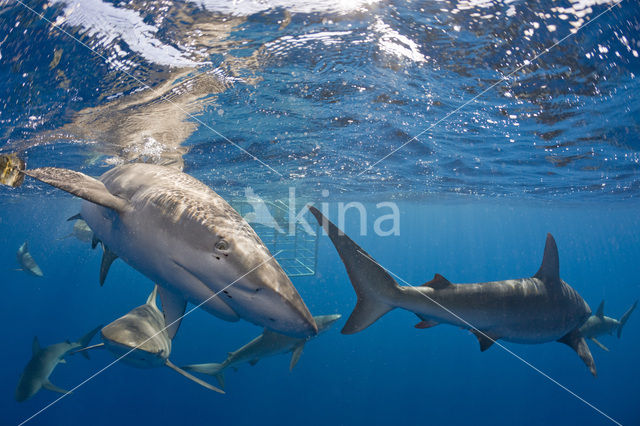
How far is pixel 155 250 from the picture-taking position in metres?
2.53

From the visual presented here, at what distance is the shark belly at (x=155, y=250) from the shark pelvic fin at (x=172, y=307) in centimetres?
38

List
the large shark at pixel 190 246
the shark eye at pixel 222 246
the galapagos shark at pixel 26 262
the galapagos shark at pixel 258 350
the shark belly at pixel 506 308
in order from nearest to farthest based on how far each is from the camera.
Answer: the large shark at pixel 190 246
the shark eye at pixel 222 246
the shark belly at pixel 506 308
the galapagos shark at pixel 258 350
the galapagos shark at pixel 26 262

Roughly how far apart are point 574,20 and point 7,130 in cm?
1772

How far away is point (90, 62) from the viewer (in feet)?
24.9

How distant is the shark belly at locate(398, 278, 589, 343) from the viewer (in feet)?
15.5

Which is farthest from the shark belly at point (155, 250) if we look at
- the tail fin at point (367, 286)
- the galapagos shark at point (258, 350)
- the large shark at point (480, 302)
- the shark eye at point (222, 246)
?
the galapagos shark at point (258, 350)

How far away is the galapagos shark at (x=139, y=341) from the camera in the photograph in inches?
218

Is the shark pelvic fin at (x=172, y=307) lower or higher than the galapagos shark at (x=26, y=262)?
higher

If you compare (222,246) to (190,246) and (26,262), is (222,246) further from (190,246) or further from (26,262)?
(26,262)

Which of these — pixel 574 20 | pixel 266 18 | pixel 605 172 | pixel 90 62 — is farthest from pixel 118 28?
pixel 605 172

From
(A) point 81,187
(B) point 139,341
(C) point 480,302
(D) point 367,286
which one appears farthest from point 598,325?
(A) point 81,187

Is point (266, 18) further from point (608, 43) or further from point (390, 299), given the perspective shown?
point (608, 43)

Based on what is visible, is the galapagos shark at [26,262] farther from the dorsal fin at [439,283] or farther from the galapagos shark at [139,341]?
the dorsal fin at [439,283]

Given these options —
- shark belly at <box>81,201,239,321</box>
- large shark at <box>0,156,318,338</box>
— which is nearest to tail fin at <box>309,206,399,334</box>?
large shark at <box>0,156,318,338</box>
